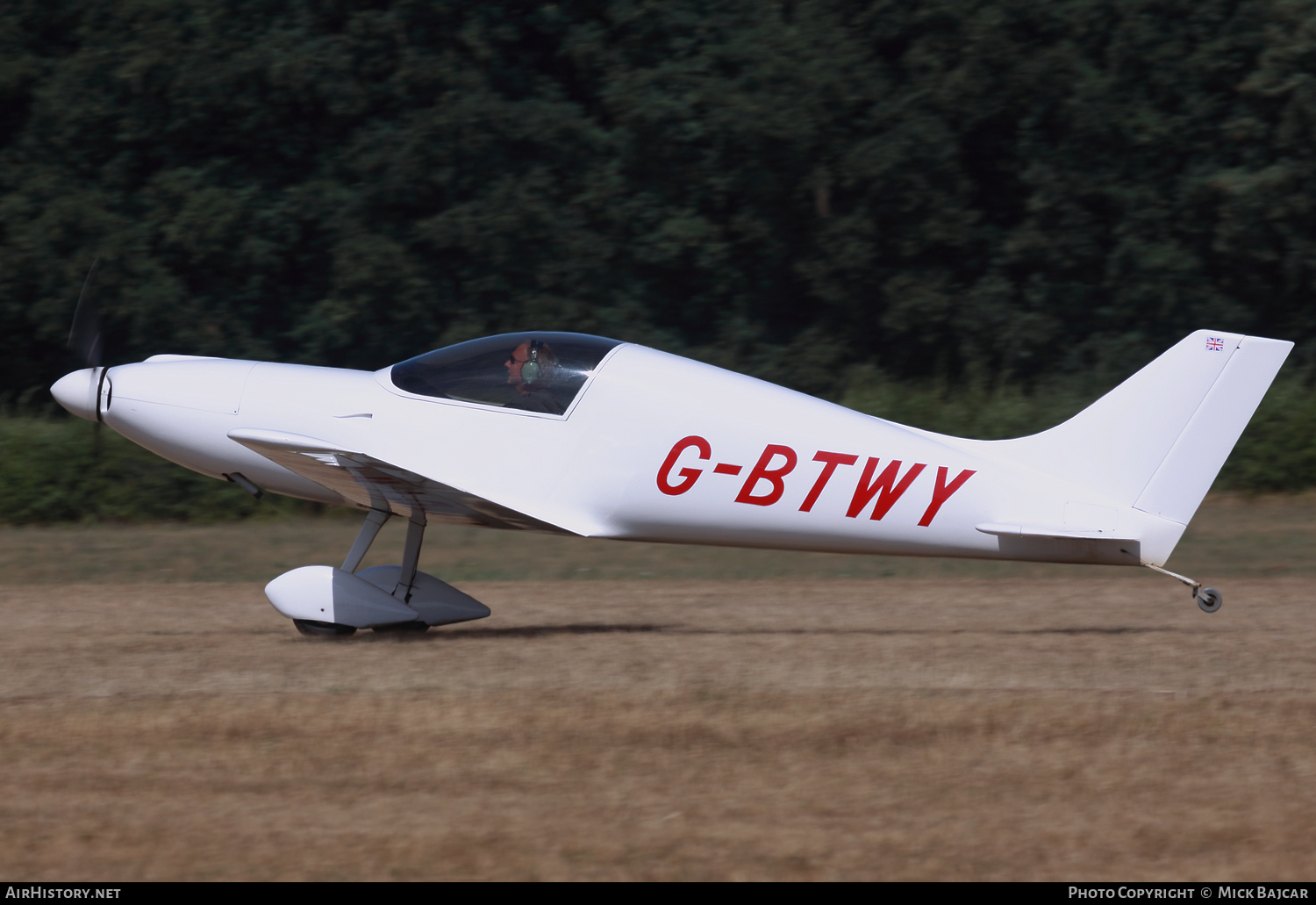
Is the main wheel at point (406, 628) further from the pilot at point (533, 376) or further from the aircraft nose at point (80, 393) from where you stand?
the aircraft nose at point (80, 393)

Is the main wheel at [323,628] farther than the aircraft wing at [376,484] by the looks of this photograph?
Yes

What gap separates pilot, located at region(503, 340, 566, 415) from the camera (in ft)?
25.7

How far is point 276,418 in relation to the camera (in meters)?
7.94

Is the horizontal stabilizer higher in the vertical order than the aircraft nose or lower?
lower

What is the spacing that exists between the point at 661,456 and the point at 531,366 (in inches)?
35.2

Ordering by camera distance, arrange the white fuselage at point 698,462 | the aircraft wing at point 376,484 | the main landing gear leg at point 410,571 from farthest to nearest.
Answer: the main landing gear leg at point 410,571 → the white fuselage at point 698,462 → the aircraft wing at point 376,484

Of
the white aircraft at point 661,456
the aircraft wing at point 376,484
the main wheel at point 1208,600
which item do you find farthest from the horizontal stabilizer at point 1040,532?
the aircraft wing at point 376,484

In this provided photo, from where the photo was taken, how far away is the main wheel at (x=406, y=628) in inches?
319

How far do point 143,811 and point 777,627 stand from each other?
453 cm

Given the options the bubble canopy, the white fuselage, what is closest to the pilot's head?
the bubble canopy

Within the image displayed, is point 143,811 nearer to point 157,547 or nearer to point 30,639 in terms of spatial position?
point 30,639

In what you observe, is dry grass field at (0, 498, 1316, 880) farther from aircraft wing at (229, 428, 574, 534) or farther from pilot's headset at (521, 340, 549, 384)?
pilot's headset at (521, 340, 549, 384)

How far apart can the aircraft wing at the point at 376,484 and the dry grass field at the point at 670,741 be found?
2.33 ft

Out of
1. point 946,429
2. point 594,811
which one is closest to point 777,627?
point 594,811
